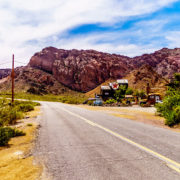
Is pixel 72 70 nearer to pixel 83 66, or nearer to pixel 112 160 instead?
pixel 83 66

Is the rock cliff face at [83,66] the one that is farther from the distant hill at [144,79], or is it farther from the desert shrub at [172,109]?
the desert shrub at [172,109]

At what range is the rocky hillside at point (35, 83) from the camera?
11030cm

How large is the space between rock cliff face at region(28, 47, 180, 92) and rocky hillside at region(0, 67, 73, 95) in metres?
10.8

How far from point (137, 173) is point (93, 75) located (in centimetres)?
14068

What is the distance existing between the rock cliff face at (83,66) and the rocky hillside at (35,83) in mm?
10809

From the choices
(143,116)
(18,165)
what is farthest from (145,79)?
(18,165)

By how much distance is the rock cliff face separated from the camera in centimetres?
14250

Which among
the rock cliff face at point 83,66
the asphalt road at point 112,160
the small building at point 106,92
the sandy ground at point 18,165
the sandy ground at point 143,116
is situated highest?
the rock cliff face at point 83,66

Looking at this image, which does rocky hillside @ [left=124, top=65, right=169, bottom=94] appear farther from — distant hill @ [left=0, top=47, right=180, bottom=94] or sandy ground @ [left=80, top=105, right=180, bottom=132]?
sandy ground @ [left=80, top=105, right=180, bottom=132]

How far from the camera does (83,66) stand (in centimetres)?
14988

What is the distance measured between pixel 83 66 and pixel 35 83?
154 feet

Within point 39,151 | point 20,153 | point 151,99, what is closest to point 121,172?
point 39,151

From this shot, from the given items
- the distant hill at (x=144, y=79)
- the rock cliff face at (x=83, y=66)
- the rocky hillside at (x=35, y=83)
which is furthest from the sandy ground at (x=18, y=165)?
the rock cliff face at (x=83, y=66)

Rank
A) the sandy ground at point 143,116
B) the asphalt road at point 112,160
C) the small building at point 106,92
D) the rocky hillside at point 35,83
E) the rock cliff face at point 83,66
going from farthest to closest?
1. the rock cliff face at point 83,66
2. the rocky hillside at point 35,83
3. the small building at point 106,92
4. the sandy ground at point 143,116
5. the asphalt road at point 112,160
